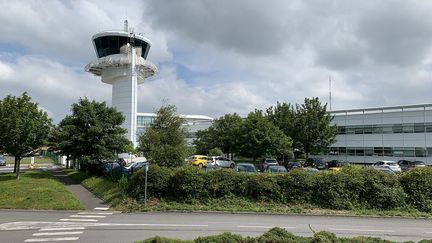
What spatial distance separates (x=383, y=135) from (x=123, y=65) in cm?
4353

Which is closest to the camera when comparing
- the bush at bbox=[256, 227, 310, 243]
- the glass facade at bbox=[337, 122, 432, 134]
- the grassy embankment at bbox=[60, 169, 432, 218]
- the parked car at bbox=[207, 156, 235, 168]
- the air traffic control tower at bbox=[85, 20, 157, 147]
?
the bush at bbox=[256, 227, 310, 243]

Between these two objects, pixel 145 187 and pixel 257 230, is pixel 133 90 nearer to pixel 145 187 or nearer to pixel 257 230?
pixel 145 187

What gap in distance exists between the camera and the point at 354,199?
2186 cm

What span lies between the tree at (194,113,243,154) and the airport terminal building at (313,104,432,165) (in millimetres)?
16231

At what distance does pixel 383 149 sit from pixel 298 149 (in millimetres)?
12603

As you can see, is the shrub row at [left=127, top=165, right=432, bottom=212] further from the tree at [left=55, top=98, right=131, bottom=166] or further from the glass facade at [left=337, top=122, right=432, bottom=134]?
the glass facade at [left=337, top=122, right=432, bottom=134]

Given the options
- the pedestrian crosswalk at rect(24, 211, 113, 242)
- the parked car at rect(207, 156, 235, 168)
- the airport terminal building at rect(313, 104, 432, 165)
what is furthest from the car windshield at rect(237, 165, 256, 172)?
the airport terminal building at rect(313, 104, 432, 165)

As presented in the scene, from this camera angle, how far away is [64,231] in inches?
575

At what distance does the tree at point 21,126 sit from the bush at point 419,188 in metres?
28.5

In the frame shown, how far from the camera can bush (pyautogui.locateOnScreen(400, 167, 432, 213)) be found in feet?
70.7

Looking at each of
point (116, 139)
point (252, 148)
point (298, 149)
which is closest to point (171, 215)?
point (116, 139)

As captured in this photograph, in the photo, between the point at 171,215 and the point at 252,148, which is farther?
the point at 252,148

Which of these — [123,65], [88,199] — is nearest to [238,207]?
[88,199]

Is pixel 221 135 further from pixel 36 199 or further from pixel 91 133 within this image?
pixel 36 199
